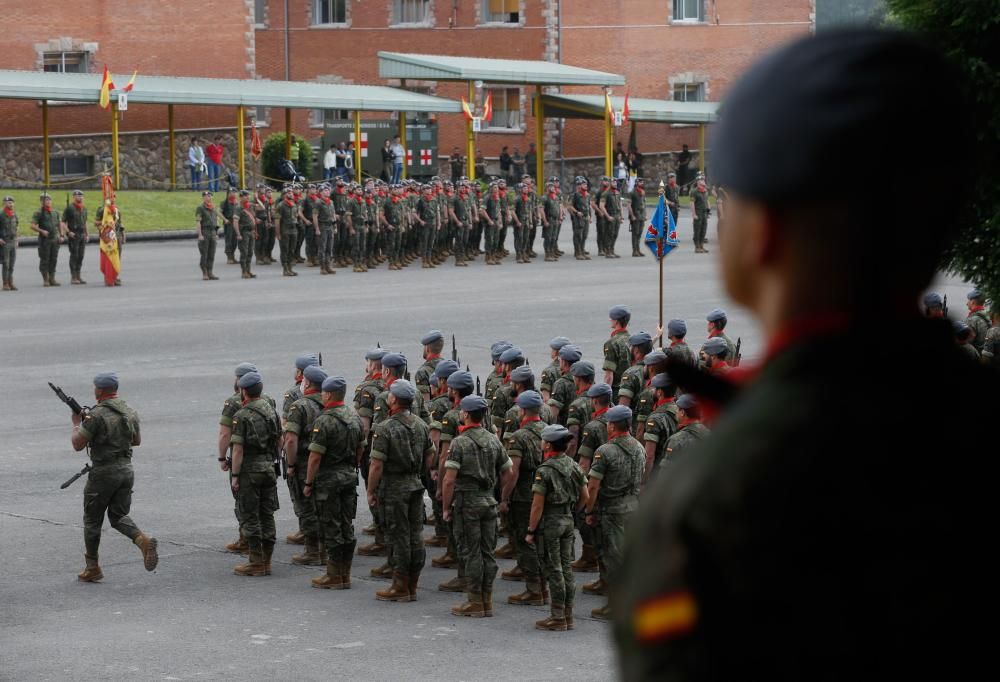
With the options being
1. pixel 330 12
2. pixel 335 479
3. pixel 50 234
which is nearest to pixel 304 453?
pixel 335 479

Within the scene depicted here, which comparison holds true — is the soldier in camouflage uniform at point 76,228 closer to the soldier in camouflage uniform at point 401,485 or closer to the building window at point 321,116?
the soldier in camouflage uniform at point 401,485

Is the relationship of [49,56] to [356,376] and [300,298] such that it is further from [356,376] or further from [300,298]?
[356,376]

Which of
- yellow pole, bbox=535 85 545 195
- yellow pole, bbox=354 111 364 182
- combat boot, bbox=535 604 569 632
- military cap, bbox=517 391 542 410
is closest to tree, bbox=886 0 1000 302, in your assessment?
combat boot, bbox=535 604 569 632

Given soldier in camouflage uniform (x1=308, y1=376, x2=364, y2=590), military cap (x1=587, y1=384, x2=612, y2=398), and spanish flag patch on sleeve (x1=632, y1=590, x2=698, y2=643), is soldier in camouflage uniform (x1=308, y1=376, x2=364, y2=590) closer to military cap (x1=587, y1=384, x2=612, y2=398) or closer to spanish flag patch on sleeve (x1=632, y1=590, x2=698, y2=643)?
military cap (x1=587, y1=384, x2=612, y2=398)

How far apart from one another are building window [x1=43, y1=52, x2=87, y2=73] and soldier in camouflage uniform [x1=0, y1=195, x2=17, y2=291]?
22029 mm

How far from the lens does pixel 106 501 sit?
515 inches

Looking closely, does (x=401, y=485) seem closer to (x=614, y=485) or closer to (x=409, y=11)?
(x=614, y=485)

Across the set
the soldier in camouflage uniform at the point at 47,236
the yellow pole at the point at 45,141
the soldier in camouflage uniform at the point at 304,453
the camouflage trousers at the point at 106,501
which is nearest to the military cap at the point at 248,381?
the soldier in camouflage uniform at the point at 304,453

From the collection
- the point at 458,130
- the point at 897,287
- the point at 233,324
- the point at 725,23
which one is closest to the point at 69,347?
the point at 233,324

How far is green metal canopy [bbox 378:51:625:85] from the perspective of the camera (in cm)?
4938

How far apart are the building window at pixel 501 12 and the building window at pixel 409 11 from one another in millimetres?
2213

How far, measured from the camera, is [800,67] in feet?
5.08

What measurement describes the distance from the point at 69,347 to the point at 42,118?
25.7 m

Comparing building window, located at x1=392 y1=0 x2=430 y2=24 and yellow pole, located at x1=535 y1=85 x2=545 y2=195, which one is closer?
yellow pole, located at x1=535 y1=85 x2=545 y2=195
